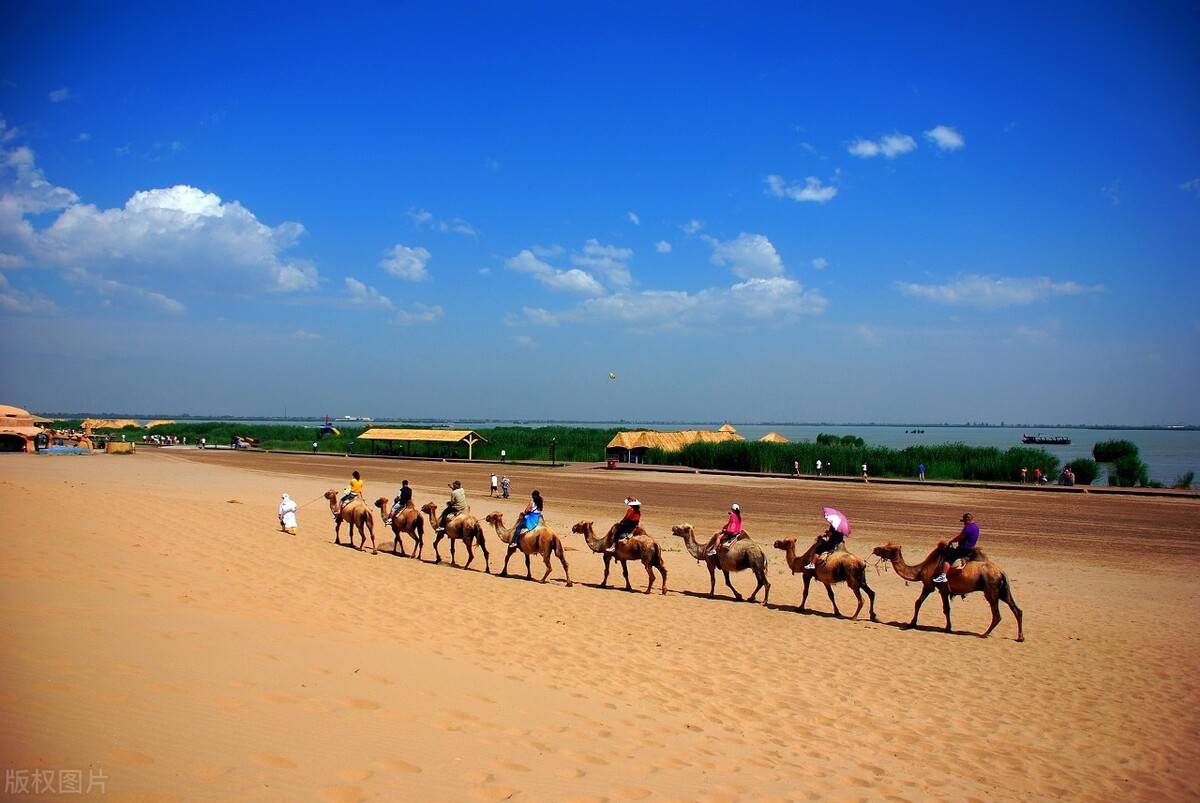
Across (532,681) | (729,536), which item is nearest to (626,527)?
(729,536)

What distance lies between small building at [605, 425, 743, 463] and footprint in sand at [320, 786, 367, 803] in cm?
6029

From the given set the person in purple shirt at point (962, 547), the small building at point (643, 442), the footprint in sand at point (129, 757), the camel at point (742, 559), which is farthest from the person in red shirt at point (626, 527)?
the small building at point (643, 442)

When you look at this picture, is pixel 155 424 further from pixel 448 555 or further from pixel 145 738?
pixel 145 738

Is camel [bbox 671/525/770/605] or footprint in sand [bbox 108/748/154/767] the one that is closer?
footprint in sand [bbox 108/748/154/767]

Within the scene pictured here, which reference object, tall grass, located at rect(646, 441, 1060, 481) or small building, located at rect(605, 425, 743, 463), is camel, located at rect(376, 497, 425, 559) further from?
small building, located at rect(605, 425, 743, 463)

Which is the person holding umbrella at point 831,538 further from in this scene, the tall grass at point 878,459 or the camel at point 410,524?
the tall grass at point 878,459

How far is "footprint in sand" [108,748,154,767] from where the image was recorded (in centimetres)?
394

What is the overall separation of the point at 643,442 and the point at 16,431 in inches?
1905

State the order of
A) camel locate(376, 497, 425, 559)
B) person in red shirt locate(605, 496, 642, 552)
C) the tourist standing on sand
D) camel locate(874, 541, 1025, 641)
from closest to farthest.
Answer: camel locate(874, 541, 1025, 641)
person in red shirt locate(605, 496, 642, 552)
camel locate(376, 497, 425, 559)
the tourist standing on sand

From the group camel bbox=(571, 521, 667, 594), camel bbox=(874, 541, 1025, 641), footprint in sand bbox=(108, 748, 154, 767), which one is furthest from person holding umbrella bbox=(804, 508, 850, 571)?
footprint in sand bbox=(108, 748, 154, 767)

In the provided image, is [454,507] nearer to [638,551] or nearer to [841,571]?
[638,551]

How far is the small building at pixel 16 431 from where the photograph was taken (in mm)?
50781

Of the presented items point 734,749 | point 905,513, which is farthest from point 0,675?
point 905,513

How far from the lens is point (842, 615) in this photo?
13336 mm
